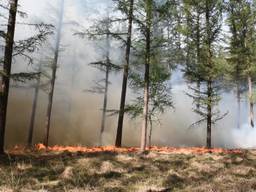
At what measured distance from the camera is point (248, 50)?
30828 millimetres

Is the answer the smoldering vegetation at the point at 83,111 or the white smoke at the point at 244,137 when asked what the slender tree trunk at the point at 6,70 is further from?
the white smoke at the point at 244,137

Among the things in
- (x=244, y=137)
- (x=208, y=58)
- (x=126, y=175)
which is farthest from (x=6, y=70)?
(x=244, y=137)

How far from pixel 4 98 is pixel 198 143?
24.7 m

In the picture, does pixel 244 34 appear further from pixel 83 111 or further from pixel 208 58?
pixel 83 111

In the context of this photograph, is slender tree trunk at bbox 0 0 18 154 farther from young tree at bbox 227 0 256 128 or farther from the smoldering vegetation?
young tree at bbox 227 0 256 128

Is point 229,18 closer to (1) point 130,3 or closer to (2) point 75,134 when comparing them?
(1) point 130,3

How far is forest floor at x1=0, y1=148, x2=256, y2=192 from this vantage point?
30.5ft

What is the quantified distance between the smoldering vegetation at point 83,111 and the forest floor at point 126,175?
56.3 ft

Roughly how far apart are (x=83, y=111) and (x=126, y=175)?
2449 cm

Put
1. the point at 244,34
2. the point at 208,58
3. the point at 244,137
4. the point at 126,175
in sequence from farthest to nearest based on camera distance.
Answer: the point at 244,137
the point at 244,34
the point at 208,58
the point at 126,175

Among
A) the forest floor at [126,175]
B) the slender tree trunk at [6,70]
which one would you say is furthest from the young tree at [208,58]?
the slender tree trunk at [6,70]

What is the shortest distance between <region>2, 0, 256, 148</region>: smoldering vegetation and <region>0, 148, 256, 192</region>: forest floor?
17.2 meters

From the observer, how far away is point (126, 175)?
38.7ft

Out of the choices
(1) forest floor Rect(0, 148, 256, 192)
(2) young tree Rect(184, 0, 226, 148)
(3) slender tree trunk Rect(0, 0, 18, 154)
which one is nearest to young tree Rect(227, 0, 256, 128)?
(2) young tree Rect(184, 0, 226, 148)
